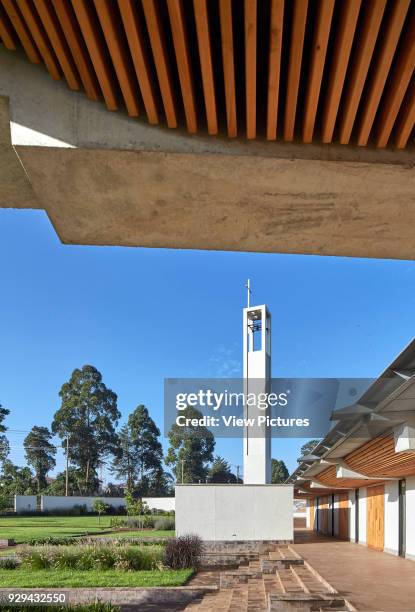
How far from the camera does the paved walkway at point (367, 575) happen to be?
30.8 ft

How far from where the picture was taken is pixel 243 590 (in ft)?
41.1

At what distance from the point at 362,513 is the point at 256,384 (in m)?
5.78

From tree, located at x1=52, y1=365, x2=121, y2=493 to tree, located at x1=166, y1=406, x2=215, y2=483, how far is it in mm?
5765

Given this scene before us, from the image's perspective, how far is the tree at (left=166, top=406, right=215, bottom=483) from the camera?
57.8 m

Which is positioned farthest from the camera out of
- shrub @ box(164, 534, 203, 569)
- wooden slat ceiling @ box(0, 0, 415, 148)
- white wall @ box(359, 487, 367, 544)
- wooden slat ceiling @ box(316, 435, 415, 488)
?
white wall @ box(359, 487, 367, 544)

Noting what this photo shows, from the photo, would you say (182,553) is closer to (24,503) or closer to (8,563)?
(8,563)

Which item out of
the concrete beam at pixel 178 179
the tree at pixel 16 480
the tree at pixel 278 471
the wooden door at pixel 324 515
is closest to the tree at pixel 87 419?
the tree at pixel 16 480

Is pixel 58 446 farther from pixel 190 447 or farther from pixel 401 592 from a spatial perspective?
pixel 401 592

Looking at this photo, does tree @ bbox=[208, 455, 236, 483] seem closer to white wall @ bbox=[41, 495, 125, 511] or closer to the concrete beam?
white wall @ bbox=[41, 495, 125, 511]

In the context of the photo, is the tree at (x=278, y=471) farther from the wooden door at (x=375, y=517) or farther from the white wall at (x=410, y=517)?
the white wall at (x=410, y=517)

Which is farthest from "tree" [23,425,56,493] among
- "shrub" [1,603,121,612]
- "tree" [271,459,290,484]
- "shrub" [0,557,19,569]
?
"shrub" [1,603,121,612]

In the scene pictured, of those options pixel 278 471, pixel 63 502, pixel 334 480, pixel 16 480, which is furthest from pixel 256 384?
pixel 278 471

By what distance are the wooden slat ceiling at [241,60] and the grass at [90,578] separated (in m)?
12.0

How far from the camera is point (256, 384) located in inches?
892
